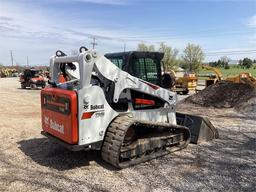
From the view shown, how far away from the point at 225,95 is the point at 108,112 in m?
10.9

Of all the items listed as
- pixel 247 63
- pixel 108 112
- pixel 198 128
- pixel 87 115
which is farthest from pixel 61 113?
pixel 247 63

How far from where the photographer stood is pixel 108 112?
604cm

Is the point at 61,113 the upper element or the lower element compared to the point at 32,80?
upper

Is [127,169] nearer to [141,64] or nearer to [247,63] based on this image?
[141,64]

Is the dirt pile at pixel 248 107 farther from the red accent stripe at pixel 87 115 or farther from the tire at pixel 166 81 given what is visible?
the red accent stripe at pixel 87 115

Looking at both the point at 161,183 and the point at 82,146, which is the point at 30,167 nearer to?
the point at 82,146

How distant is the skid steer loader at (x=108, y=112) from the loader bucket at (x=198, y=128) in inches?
20.7

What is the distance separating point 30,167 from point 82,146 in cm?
130

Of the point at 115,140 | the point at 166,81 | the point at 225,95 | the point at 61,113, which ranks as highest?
the point at 166,81

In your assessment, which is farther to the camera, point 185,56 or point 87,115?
point 185,56

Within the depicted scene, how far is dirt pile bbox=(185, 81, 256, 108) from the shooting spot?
590 inches

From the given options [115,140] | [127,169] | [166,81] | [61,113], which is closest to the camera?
[115,140]

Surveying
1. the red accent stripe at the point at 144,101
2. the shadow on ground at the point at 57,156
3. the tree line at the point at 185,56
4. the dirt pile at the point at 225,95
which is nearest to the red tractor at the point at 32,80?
the dirt pile at the point at 225,95

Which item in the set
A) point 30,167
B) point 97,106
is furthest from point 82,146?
point 30,167
